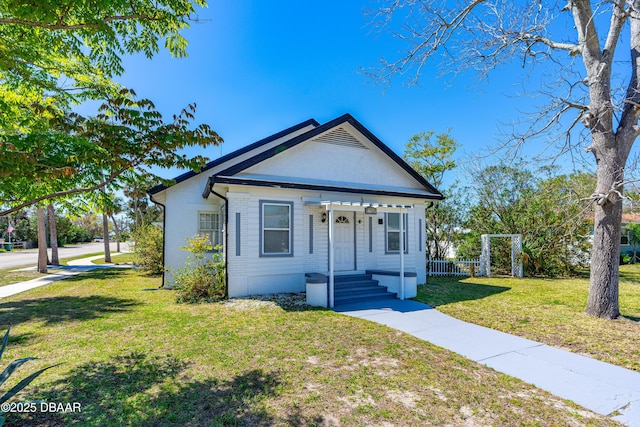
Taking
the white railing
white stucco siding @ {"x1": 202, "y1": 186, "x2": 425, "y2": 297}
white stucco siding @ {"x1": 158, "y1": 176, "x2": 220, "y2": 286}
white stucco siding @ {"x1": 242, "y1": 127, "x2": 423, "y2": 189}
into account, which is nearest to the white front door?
white stucco siding @ {"x1": 202, "y1": 186, "x2": 425, "y2": 297}

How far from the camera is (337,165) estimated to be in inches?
445

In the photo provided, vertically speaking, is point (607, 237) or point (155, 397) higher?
point (607, 237)

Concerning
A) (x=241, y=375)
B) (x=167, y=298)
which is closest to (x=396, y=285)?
(x=241, y=375)

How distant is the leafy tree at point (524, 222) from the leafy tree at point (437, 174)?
1.08m

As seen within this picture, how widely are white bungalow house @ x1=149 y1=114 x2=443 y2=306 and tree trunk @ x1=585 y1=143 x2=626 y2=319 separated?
14.5 feet

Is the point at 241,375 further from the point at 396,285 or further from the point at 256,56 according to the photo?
the point at 256,56

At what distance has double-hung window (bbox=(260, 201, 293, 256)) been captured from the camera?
967 centimetres

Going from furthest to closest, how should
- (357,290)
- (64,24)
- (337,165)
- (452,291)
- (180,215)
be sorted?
1. (180,215)
2. (337,165)
3. (452,291)
4. (357,290)
5. (64,24)

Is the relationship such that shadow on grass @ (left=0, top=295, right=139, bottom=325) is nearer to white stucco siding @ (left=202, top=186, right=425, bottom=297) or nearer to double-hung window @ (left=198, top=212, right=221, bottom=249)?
white stucco siding @ (left=202, top=186, right=425, bottom=297)

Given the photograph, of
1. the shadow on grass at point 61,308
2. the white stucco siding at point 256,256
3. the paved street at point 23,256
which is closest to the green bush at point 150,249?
the shadow on grass at point 61,308

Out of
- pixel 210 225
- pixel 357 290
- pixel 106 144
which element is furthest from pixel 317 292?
pixel 210 225

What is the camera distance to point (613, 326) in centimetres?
669

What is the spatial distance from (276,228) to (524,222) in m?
13.4

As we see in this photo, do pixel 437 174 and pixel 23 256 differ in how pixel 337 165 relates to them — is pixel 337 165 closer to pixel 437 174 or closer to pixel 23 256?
pixel 437 174
